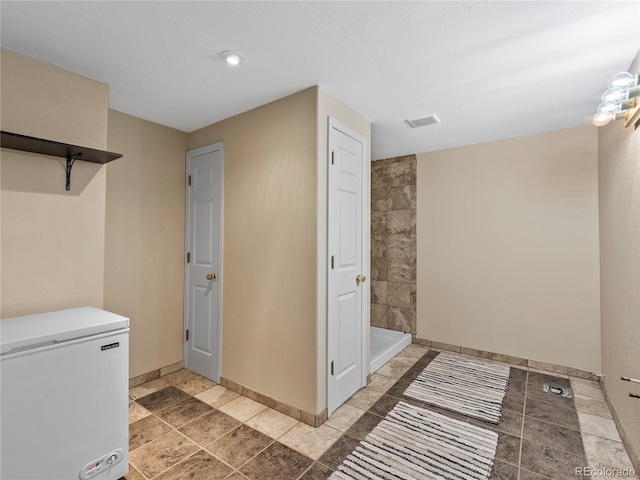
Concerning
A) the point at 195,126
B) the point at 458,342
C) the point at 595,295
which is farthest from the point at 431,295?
the point at 195,126

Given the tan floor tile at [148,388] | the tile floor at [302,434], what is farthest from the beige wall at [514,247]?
the tan floor tile at [148,388]

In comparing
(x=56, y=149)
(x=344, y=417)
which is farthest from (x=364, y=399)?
(x=56, y=149)

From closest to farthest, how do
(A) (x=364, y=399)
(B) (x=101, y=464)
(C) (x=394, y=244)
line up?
1. (B) (x=101, y=464)
2. (A) (x=364, y=399)
3. (C) (x=394, y=244)

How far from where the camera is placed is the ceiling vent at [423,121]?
2.84m

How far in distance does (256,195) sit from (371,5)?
1564 millimetres

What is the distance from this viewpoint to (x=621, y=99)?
1.75 metres

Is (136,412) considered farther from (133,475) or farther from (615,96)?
(615,96)

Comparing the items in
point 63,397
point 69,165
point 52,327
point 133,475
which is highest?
point 69,165

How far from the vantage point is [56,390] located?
147cm

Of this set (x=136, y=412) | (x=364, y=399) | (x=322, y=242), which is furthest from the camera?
(x=364, y=399)

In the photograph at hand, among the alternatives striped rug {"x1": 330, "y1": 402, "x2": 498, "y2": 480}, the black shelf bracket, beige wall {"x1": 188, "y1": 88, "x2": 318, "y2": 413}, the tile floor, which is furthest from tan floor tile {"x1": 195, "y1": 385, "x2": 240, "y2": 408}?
the black shelf bracket

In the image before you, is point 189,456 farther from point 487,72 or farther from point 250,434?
point 487,72

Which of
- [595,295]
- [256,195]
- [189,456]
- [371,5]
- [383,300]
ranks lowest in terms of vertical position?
[189,456]

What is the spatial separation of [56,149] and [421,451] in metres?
2.88
